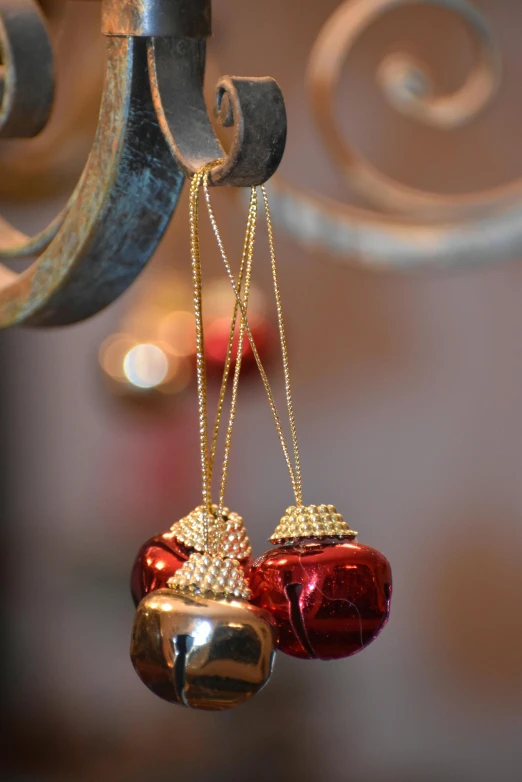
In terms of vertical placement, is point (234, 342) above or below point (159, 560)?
above

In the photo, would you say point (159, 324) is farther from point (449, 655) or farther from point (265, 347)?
point (449, 655)

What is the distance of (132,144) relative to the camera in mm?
319

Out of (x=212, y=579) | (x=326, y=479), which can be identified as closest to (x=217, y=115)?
(x=212, y=579)

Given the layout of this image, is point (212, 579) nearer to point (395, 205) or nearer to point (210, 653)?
point (210, 653)

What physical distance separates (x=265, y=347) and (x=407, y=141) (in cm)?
57

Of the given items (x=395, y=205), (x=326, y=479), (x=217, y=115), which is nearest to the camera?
(x=217, y=115)

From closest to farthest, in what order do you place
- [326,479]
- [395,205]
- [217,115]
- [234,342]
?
[217,115] → [395,205] → [234,342] → [326,479]

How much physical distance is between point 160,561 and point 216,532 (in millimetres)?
23

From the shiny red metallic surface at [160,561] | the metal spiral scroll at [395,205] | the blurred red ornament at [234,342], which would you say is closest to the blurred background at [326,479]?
the blurred red ornament at [234,342]

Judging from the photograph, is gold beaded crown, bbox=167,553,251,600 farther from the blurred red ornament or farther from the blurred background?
the blurred background

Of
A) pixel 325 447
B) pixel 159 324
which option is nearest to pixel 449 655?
pixel 325 447

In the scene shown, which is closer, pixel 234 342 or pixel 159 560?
pixel 159 560

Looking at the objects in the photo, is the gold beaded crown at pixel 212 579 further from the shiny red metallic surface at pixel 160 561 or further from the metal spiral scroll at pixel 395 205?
the metal spiral scroll at pixel 395 205

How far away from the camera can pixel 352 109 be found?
1.55 metres
